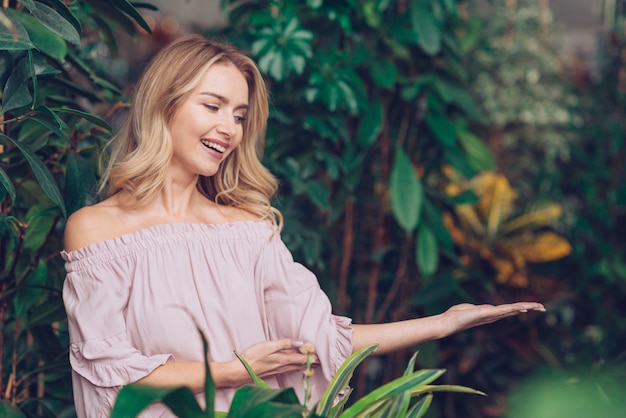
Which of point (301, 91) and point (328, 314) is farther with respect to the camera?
point (301, 91)

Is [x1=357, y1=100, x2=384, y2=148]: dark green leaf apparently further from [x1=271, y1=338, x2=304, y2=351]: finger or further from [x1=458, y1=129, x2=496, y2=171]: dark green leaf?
[x1=271, y1=338, x2=304, y2=351]: finger

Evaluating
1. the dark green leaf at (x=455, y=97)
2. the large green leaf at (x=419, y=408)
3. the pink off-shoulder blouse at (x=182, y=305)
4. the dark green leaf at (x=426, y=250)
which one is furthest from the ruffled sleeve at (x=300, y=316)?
the dark green leaf at (x=455, y=97)

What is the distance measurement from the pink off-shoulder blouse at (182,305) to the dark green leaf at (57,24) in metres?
0.39

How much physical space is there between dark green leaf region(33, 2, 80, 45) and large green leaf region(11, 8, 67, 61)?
0.02 metres

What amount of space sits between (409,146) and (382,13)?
1.46 feet

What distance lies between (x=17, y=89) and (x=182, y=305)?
51 cm

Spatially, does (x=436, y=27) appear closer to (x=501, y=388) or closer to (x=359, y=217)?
Answer: (x=359, y=217)

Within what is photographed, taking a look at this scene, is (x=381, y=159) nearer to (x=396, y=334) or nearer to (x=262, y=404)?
(x=396, y=334)

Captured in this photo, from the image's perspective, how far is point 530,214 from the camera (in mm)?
3336

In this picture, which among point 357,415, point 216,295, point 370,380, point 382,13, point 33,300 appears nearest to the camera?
point 357,415

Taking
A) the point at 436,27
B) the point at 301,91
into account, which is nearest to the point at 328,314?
the point at 301,91

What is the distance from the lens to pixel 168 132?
1588 millimetres

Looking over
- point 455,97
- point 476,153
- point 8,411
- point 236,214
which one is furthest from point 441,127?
point 8,411

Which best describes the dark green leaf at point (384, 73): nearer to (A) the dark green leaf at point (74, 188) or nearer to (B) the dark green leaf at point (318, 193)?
(B) the dark green leaf at point (318, 193)
